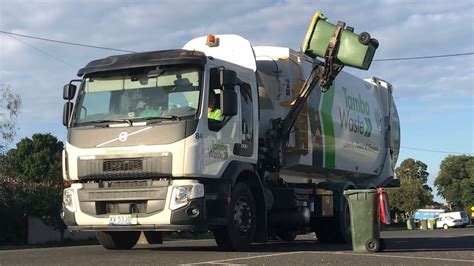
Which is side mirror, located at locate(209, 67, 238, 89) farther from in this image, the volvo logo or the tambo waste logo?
the tambo waste logo

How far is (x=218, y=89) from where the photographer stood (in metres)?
10.2

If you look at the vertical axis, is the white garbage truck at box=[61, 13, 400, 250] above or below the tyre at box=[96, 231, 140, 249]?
above

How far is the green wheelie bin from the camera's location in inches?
424

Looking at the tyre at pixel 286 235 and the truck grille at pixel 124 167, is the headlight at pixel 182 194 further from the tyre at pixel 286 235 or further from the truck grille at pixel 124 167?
the tyre at pixel 286 235

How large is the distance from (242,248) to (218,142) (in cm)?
184

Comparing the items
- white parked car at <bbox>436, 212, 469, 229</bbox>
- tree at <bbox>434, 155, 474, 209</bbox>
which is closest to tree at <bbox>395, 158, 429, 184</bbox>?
tree at <bbox>434, 155, 474, 209</bbox>

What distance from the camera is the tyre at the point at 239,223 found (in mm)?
10305

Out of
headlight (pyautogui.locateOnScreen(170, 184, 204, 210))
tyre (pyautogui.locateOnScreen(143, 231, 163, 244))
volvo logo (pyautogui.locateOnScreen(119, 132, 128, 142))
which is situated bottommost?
tyre (pyautogui.locateOnScreen(143, 231, 163, 244))

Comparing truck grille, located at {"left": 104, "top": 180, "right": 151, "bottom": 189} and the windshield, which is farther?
the windshield

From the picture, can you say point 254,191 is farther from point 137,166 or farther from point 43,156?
point 43,156

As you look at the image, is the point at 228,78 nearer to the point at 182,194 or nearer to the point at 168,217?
the point at 182,194

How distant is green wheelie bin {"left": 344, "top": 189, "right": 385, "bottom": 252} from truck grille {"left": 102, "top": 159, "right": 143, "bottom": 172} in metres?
3.74

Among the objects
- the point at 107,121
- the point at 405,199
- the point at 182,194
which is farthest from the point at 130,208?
the point at 405,199

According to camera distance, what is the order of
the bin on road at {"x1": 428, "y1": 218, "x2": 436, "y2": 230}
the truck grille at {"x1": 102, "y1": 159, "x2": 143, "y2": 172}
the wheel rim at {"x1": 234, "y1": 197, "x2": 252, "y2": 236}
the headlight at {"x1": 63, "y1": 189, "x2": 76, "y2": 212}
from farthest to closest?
the bin on road at {"x1": 428, "y1": 218, "x2": 436, "y2": 230} < the wheel rim at {"x1": 234, "y1": 197, "x2": 252, "y2": 236} < the headlight at {"x1": 63, "y1": 189, "x2": 76, "y2": 212} < the truck grille at {"x1": 102, "y1": 159, "x2": 143, "y2": 172}
